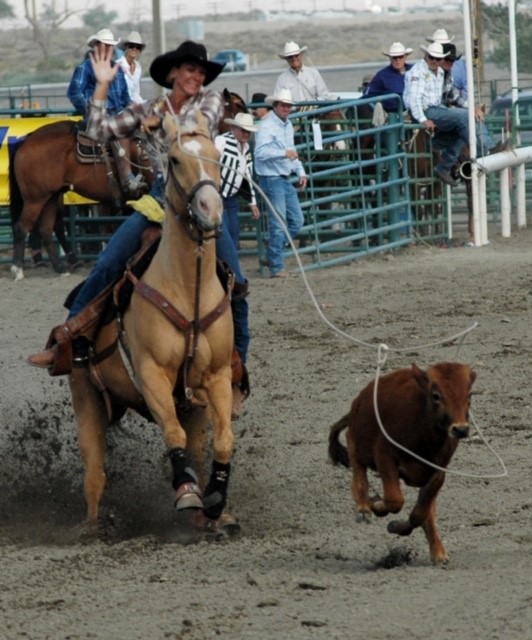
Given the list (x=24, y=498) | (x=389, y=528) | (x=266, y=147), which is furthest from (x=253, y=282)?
(x=389, y=528)

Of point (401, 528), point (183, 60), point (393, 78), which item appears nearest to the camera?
point (401, 528)

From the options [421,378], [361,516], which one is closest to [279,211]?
[361,516]

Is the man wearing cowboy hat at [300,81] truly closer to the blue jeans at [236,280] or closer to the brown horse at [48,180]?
the brown horse at [48,180]

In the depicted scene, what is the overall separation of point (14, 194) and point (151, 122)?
932 cm

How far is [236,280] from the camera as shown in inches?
271

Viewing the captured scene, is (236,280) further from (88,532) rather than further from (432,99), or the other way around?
(432,99)

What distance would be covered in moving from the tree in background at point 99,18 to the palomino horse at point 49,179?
271 ft

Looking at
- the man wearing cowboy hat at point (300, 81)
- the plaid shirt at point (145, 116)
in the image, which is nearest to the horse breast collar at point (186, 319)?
the plaid shirt at point (145, 116)

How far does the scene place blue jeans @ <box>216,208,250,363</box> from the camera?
6.79 metres

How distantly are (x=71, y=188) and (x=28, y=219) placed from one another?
23.5 inches

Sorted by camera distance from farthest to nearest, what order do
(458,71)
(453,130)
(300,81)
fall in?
1. (458,71)
2. (300,81)
3. (453,130)

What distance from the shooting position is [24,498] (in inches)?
308

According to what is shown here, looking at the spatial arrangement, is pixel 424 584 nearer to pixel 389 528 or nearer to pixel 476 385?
pixel 389 528

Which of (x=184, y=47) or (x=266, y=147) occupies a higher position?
(x=184, y=47)
